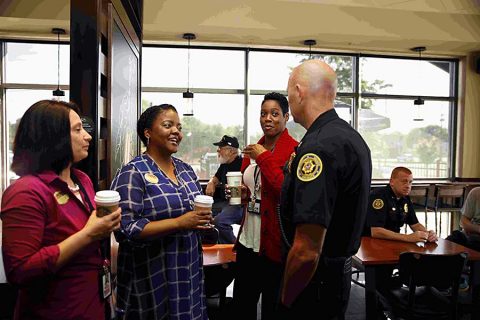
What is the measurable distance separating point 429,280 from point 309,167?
1.48m

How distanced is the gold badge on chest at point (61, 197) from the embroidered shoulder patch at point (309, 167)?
829 millimetres

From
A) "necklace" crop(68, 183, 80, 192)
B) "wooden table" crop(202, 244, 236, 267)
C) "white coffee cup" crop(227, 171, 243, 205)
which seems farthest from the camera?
"wooden table" crop(202, 244, 236, 267)

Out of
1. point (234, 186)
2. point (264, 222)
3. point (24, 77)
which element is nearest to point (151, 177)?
point (234, 186)

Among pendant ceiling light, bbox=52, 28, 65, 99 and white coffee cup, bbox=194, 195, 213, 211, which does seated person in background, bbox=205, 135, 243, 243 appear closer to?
pendant ceiling light, bbox=52, 28, 65, 99

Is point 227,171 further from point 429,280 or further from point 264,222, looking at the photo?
point 429,280

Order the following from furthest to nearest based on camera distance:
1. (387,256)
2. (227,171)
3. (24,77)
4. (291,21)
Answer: (24,77) < (291,21) < (227,171) < (387,256)

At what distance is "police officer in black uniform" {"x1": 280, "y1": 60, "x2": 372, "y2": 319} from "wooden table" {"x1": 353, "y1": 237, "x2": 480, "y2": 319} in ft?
3.33

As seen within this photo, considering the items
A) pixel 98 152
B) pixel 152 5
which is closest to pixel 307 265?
pixel 98 152

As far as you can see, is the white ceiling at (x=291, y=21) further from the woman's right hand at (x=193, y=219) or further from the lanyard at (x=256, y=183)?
the woman's right hand at (x=193, y=219)

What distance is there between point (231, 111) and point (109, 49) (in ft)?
16.0

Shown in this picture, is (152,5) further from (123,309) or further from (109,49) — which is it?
(123,309)

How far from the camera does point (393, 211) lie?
3.31m

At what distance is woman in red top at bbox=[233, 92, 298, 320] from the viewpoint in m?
2.14

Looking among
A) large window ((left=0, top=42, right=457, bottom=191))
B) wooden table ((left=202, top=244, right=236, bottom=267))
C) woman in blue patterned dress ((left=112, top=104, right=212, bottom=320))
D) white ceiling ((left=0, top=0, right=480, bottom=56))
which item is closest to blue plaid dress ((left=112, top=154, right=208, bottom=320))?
woman in blue patterned dress ((left=112, top=104, right=212, bottom=320))
